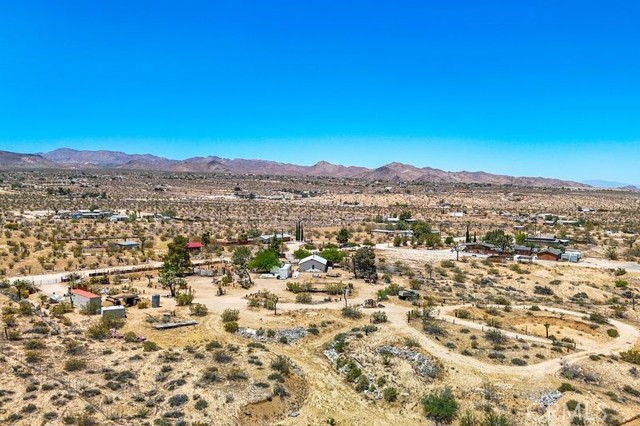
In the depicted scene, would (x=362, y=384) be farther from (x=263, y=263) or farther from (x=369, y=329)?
(x=263, y=263)

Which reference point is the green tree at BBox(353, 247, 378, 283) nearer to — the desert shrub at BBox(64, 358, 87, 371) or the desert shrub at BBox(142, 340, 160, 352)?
the desert shrub at BBox(142, 340, 160, 352)

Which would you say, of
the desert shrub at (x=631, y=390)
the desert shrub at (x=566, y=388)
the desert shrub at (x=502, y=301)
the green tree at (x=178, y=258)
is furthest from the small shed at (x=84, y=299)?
the desert shrub at (x=631, y=390)

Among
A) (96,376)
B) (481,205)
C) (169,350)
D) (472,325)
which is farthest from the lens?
(481,205)

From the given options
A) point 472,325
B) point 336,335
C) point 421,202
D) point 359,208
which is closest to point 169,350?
point 336,335

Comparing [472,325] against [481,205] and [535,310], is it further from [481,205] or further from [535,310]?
[481,205]

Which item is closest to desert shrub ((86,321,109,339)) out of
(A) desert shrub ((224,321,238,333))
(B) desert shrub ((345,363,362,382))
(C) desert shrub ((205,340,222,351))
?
(C) desert shrub ((205,340,222,351))

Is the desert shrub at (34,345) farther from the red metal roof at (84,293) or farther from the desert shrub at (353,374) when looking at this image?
the desert shrub at (353,374)

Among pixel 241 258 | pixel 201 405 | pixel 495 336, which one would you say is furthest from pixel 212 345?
pixel 241 258
